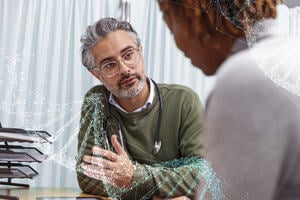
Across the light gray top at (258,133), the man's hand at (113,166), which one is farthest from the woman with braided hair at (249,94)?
the man's hand at (113,166)

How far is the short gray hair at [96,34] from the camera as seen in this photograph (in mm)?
520

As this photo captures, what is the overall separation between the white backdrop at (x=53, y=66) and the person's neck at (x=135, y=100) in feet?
0.07

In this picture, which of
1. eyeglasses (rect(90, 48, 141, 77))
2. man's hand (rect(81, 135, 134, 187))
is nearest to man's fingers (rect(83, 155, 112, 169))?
man's hand (rect(81, 135, 134, 187))

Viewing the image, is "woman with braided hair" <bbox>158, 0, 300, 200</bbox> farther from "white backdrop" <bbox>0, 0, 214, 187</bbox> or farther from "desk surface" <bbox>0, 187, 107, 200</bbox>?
"desk surface" <bbox>0, 187, 107, 200</bbox>

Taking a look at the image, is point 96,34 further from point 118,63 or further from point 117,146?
point 117,146

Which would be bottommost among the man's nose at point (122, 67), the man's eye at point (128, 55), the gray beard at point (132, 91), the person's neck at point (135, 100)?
the person's neck at point (135, 100)

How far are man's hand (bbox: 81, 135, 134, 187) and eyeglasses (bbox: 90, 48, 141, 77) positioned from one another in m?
0.09

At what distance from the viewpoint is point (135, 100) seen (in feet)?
1.74

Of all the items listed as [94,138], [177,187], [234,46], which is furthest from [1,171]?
[234,46]

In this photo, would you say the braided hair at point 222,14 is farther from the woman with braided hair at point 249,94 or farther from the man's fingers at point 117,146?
the man's fingers at point 117,146

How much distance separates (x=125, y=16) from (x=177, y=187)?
243 mm

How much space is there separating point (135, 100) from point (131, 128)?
0.13ft

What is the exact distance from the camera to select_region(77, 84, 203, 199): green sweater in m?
0.51

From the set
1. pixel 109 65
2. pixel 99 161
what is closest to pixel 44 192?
pixel 99 161
